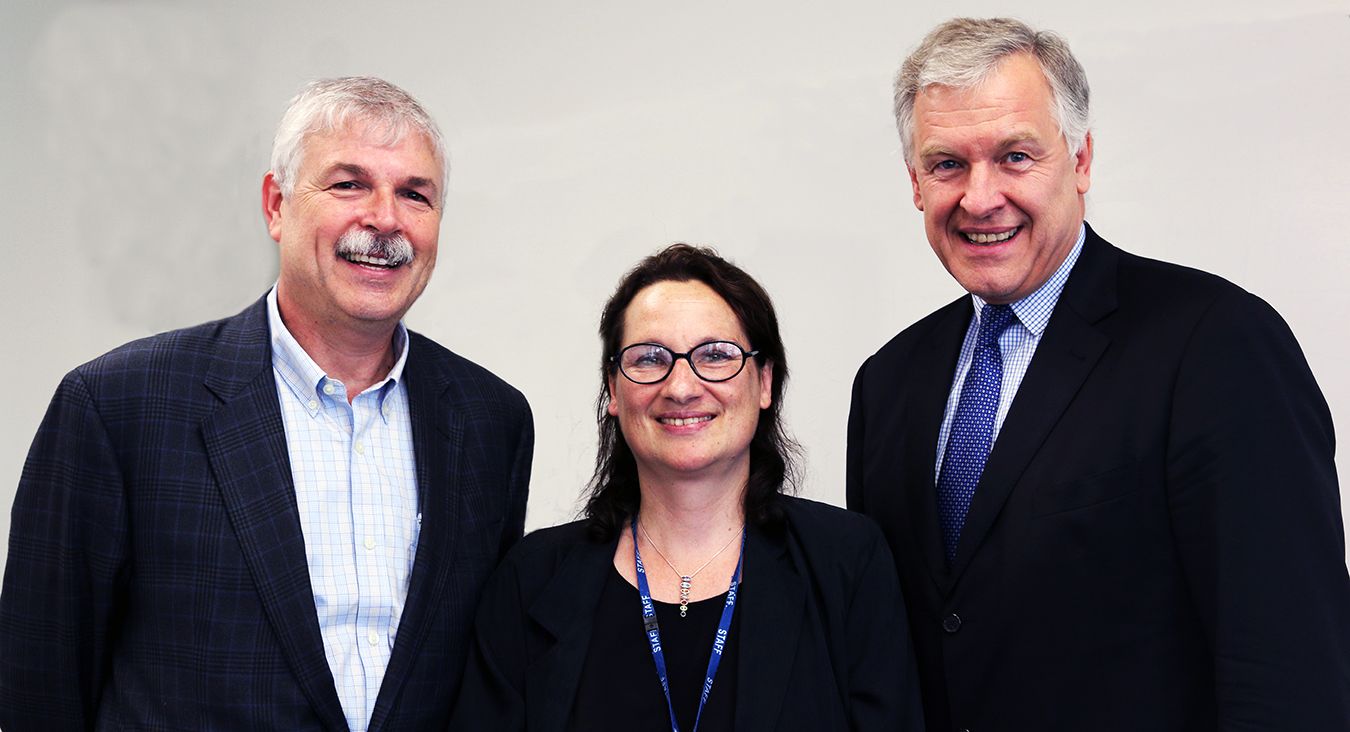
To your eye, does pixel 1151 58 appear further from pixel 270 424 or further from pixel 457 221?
pixel 270 424

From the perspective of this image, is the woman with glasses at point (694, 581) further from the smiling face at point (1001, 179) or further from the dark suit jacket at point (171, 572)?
the smiling face at point (1001, 179)

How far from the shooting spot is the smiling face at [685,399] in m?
2.12

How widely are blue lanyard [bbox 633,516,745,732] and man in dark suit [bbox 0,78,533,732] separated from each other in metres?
0.35

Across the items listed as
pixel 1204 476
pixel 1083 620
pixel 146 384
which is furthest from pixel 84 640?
pixel 1204 476

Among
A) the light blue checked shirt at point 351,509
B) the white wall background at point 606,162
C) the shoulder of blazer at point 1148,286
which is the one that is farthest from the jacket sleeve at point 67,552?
the white wall background at point 606,162

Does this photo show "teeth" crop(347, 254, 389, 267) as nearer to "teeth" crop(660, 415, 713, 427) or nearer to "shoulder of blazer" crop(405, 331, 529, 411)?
"shoulder of blazer" crop(405, 331, 529, 411)

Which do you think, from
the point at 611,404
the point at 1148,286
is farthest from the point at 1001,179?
the point at 611,404

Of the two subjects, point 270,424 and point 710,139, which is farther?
point 710,139

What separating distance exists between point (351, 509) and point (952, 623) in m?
1.03

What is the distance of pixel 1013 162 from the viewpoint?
6.63 feet

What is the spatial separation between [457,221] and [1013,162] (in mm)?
2378

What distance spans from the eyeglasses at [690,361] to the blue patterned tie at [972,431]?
1.27ft

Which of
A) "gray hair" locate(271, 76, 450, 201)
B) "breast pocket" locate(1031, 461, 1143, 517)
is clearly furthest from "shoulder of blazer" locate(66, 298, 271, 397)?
"breast pocket" locate(1031, 461, 1143, 517)

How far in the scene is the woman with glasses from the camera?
6.62 ft
